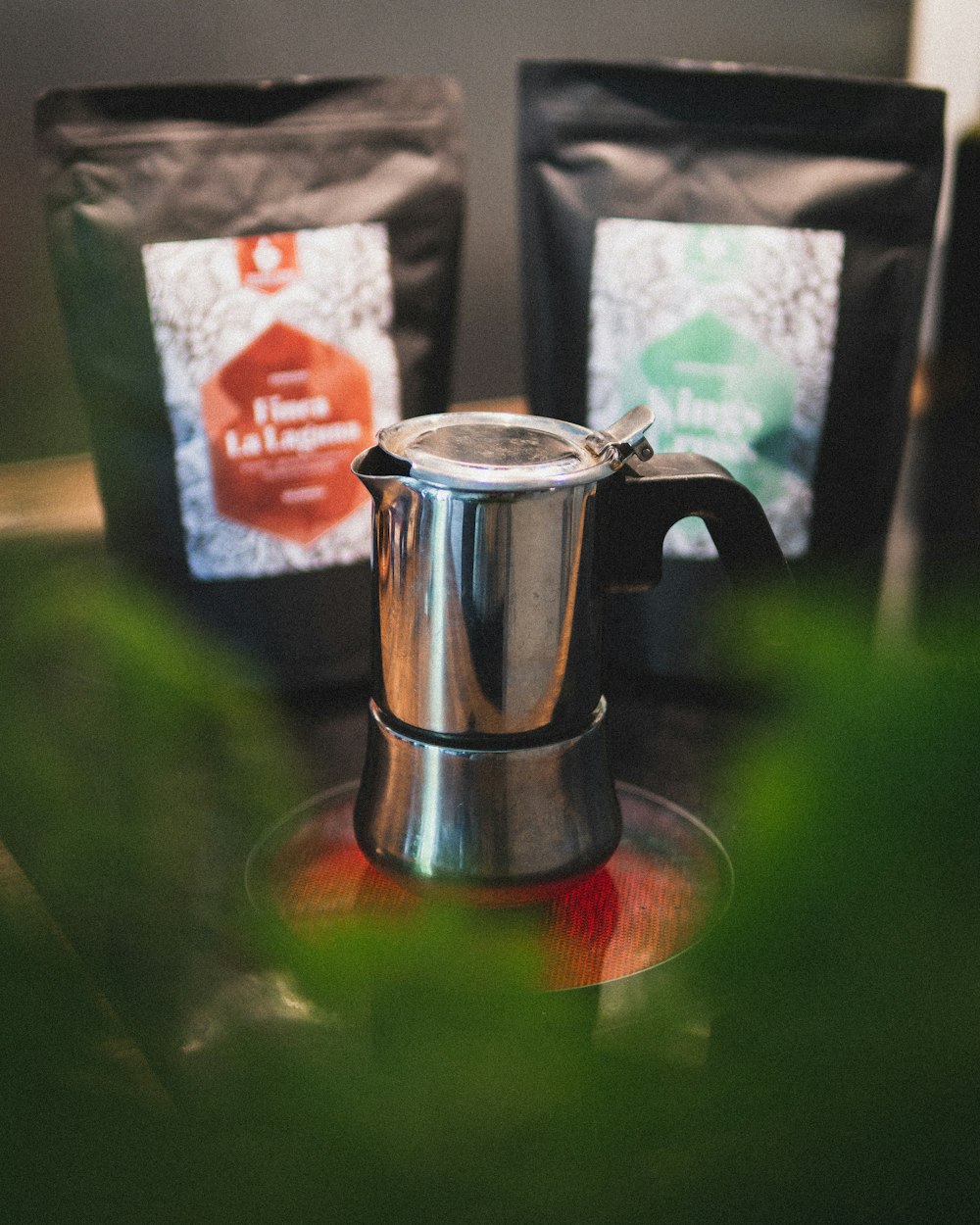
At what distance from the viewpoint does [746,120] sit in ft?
2.38

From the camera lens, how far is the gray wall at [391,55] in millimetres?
920

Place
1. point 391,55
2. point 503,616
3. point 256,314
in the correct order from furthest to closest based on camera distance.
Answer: point 391,55, point 256,314, point 503,616

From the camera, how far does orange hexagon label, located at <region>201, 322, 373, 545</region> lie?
72cm

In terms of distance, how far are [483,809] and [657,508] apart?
14 cm

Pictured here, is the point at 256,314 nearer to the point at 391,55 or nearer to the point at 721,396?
the point at 721,396

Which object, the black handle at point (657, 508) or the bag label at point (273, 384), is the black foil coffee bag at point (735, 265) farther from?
the black handle at point (657, 508)

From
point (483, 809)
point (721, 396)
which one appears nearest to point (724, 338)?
point (721, 396)

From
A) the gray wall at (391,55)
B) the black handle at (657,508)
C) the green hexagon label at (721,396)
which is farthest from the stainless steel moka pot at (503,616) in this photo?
the gray wall at (391,55)

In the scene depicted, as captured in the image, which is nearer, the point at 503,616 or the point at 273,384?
the point at 503,616

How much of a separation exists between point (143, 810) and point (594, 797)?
0.25 metres

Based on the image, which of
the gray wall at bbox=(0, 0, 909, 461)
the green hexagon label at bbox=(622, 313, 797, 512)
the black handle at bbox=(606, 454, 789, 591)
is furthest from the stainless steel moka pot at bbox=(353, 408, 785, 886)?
the gray wall at bbox=(0, 0, 909, 461)

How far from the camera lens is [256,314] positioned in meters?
0.71

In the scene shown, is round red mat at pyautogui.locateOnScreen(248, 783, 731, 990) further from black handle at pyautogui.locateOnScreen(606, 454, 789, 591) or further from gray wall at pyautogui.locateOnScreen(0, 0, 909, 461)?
gray wall at pyautogui.locateOnScreen(0, 0, 909, 461)

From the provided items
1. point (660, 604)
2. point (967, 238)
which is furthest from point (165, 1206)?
point (967, 238)
